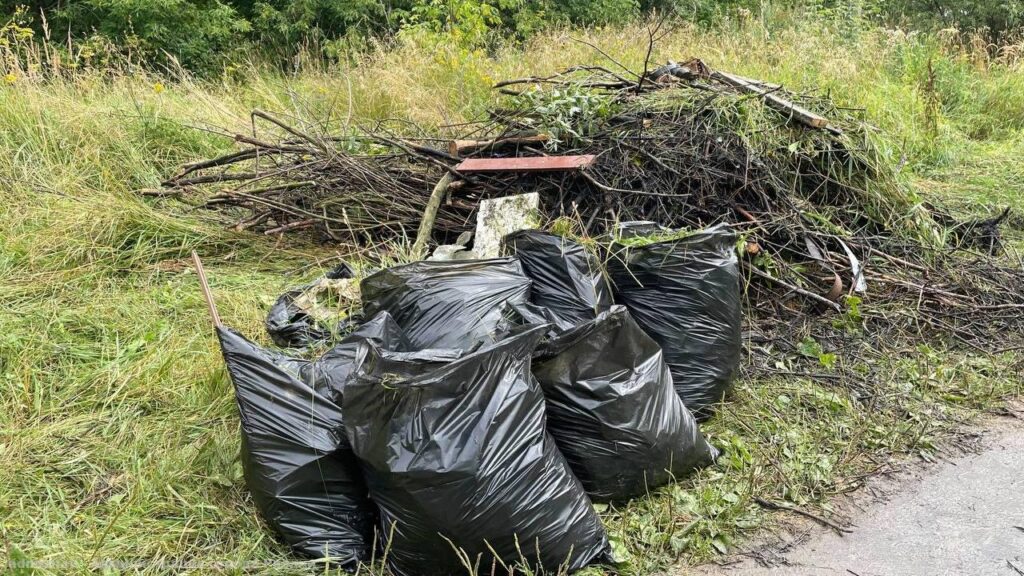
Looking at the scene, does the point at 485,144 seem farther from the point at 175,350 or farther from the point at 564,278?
the point at 175,350

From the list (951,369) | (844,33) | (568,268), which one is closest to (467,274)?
(568,268)

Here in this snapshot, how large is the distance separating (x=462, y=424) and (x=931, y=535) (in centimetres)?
152

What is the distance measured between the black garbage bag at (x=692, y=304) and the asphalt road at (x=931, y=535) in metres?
0.70

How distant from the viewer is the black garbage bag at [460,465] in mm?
1868

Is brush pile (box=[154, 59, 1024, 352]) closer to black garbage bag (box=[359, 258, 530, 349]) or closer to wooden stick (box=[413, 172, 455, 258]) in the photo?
wooden stick (box=[413, 172, 455, 258])

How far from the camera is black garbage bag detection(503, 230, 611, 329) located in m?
2.68

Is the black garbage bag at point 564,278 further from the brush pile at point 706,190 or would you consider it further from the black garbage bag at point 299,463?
the black garbage bag at point 299,463

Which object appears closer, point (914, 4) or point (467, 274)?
point (467, 274)

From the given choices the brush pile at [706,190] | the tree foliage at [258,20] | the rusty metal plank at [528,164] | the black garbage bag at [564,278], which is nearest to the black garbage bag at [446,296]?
the black garbage bag at [564,278]

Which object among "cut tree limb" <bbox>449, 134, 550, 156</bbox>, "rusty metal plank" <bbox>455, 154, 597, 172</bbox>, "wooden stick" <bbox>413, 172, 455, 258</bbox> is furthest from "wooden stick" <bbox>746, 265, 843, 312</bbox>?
"wooden stick" <bbox>413, 172, 455, 258</bbox>

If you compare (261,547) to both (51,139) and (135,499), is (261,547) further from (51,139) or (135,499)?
(51,139)

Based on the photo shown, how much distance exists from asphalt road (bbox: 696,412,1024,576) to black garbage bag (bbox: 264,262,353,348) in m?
1.51

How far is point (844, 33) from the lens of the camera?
316 inches

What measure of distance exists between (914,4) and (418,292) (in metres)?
16.0
